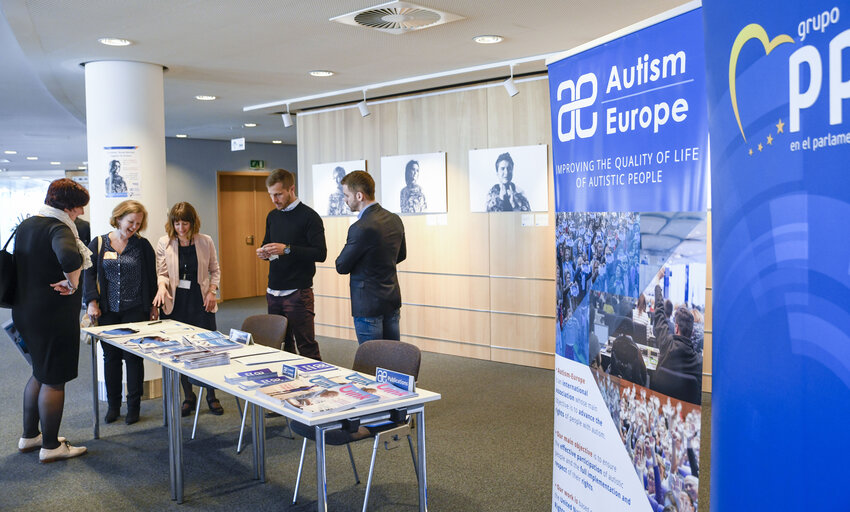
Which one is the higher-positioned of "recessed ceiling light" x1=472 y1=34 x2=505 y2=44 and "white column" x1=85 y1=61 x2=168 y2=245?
"recessed ceiling light" x1=472 y1=34 x2=505 y2=44

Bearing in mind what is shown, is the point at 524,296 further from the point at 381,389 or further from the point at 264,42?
the point at 381,389

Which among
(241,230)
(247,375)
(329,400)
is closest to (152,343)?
(247,375)

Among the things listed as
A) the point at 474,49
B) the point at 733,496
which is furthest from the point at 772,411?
the point at 474,49

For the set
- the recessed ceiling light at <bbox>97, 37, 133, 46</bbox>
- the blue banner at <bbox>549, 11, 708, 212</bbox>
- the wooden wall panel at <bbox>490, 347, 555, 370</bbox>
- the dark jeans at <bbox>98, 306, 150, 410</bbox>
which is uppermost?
the recessed ceiling light at <bbox>97, 37, 133, 46</bbox>

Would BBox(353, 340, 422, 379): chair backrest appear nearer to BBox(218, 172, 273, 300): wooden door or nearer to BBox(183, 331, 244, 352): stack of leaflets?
BBox(183, 331, 244, 352): stack of leaflets

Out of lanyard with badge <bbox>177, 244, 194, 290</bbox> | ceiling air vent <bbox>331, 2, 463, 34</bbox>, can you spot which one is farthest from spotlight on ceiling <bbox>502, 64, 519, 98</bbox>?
lanyard with badge <bbox>177, 244, 194, 290</bbox>

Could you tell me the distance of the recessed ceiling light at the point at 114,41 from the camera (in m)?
5.39

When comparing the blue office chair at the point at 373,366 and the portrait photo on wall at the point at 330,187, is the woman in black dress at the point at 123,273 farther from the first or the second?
the portrait photo on wall at the point at 330,187

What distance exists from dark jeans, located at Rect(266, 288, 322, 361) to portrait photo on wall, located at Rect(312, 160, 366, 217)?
134 inches

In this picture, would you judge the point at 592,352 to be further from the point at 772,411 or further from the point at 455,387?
the point at 455,387

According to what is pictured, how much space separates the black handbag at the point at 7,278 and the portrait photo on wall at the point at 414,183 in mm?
Result: 4390

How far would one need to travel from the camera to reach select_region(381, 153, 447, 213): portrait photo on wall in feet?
25.3

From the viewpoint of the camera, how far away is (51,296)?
4297 millimetres

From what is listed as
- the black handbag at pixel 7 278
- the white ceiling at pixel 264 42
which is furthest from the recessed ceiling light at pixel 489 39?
the black handbag at pixel 7 278
